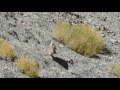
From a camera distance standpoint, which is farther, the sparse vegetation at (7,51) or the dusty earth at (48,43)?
the dusty earth at (48,43)

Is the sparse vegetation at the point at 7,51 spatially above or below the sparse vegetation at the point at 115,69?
above

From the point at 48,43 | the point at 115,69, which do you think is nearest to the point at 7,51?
the point at 48,43

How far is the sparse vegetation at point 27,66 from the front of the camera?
8.72 metres

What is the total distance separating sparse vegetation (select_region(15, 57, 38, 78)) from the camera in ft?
28.6

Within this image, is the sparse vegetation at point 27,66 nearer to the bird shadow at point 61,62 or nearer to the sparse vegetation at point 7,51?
the sparse vegetation at point 7,51

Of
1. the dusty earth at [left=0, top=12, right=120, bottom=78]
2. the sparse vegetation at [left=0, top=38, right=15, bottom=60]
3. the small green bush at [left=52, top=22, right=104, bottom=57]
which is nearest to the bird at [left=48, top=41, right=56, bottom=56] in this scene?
the dusty earth at [left=0, top=12, right=120, bottom=78]

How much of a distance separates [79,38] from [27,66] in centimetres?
387

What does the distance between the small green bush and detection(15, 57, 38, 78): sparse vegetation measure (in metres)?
2.92

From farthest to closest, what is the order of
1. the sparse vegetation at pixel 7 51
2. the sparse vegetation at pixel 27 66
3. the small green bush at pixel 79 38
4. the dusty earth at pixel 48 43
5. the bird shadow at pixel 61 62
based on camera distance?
the small green bush at pixel 79 38, the bird shadow at pixel 61 62, the dusty earth at pixel 48 43, the sparse vegetation at pixel 7 51, the sparse vegetation at pixel 27 66

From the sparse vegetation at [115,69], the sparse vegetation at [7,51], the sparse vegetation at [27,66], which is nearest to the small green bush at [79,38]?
the sparse vegetation at [115,69]

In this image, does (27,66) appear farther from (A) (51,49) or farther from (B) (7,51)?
(A) (51,49)

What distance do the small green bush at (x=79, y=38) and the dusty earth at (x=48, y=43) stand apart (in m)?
0.23

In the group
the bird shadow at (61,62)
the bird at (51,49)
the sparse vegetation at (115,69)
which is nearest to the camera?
the bird shadow at (61,62)
